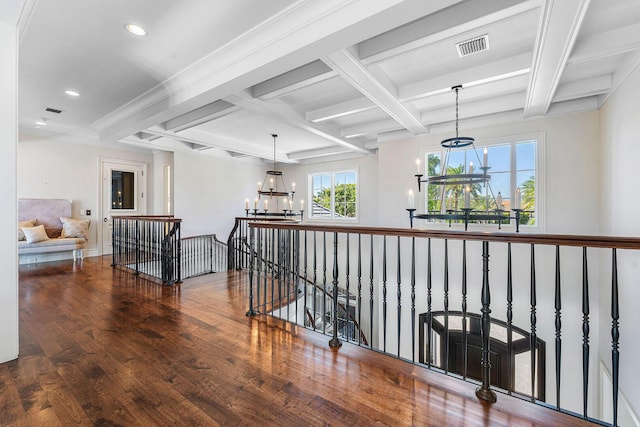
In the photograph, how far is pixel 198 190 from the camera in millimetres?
7328

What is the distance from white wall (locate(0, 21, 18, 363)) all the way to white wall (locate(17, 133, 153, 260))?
4949 mm

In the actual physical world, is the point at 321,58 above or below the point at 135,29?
below

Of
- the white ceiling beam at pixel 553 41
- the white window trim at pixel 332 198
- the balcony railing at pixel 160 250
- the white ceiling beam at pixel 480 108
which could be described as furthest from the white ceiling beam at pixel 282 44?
the white window trim at pixel 332 198

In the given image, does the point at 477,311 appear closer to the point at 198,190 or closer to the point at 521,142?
the point at 521,142

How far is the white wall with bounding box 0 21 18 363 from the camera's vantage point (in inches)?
85.4

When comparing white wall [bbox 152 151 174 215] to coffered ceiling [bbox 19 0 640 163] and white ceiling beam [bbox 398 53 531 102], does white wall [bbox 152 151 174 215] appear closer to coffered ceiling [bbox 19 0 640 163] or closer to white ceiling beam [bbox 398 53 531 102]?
coffered ceiling [bbox 19 0 640 163]

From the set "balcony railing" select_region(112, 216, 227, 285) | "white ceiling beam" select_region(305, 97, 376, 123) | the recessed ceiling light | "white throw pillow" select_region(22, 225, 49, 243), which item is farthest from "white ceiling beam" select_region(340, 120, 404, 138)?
"white throw pillow" select_region(22, 225, 49, 243)

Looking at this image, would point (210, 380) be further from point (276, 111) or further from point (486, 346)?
point (276, 111)

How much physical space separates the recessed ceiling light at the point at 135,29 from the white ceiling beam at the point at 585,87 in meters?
4.74

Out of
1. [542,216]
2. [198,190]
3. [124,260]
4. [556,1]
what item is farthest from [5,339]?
[542,216]

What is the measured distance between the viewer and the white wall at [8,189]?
7.11ft

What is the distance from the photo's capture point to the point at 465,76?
3.32 meters

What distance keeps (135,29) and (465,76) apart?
3.36 meters

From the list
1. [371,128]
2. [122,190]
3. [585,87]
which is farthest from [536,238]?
[122,190]
